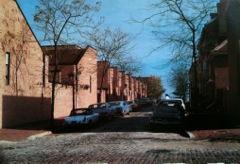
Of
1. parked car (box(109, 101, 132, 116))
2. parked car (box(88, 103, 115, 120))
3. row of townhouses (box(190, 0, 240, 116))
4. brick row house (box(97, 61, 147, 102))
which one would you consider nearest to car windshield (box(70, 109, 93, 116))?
parked car (box(88, 103, 115, 120))

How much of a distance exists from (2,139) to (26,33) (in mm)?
11066

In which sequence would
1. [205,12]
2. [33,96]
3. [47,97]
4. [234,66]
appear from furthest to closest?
[47,97] < [33,96] < [234,66] < [205,12]

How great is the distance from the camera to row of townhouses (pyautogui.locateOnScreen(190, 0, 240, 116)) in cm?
2594

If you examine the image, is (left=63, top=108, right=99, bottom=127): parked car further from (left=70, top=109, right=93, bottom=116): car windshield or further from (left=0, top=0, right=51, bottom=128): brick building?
(left=0, top=0, right=51, bottom=128): brick building

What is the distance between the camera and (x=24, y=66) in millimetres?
27188

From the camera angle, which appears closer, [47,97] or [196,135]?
[196,135]

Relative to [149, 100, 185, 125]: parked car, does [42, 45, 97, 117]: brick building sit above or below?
above

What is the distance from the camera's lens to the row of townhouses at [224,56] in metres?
25.9

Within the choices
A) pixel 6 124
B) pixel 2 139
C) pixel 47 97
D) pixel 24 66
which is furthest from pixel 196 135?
pixel 47 97

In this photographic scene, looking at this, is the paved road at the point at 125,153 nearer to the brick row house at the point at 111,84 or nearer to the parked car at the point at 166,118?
the parked car at the point at 166,118

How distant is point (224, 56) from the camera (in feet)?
129

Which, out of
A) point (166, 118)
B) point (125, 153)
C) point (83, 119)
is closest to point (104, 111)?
point (83, 119)

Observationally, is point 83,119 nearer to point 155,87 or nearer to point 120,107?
point 120,107

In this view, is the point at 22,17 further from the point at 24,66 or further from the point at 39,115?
the point at 39,115
